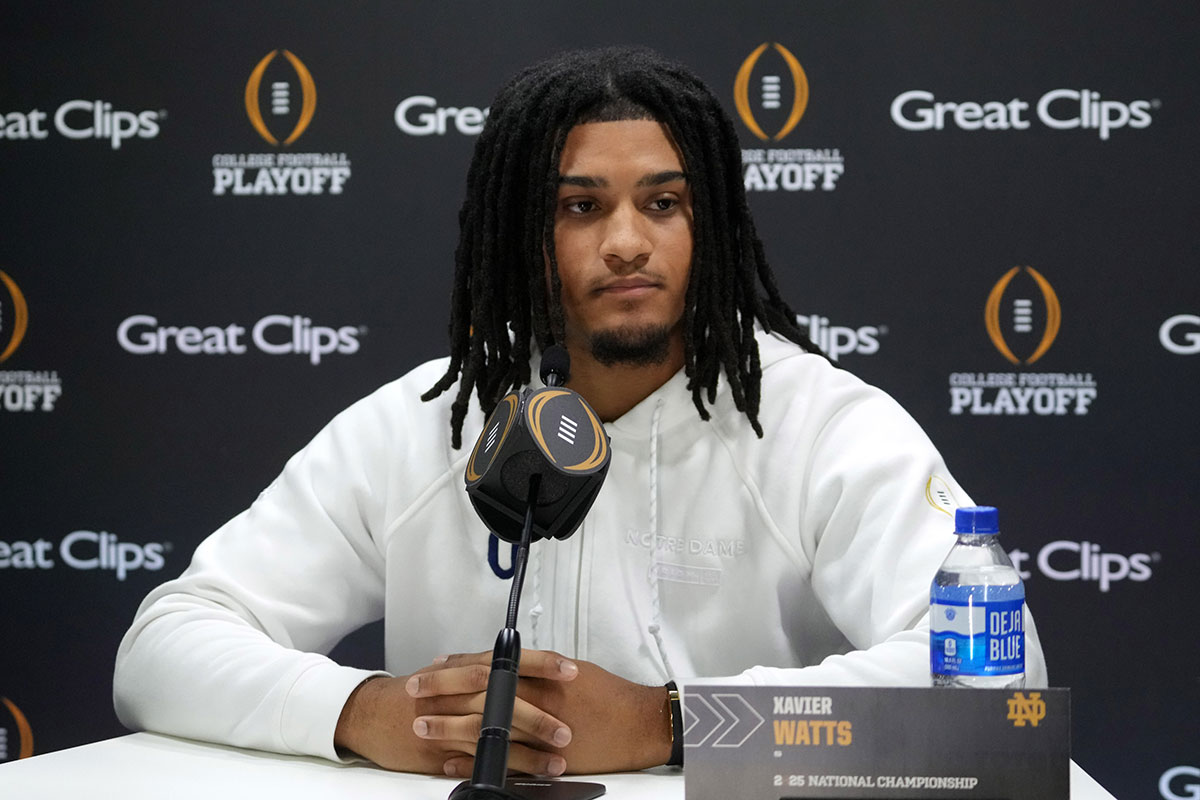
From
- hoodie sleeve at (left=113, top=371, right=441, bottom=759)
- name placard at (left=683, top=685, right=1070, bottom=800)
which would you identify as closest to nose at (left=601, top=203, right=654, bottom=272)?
hoodie sleeve at (left=113, top=371, right=441, bottom=759)

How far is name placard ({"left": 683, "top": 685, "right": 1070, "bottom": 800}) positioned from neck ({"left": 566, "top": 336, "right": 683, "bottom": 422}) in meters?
0.82

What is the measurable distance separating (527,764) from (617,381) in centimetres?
61

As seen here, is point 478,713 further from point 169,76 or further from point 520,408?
point 169,76

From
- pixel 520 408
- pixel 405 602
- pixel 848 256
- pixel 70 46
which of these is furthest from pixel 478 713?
pixel 70 46

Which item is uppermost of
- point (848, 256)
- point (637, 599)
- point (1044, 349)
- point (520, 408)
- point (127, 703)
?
point (848, 256)

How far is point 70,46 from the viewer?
2529 millimetres

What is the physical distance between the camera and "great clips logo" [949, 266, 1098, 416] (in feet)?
7.73

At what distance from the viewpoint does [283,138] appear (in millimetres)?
2494

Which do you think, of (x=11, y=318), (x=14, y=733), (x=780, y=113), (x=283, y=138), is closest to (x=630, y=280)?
(x=780, y=113)

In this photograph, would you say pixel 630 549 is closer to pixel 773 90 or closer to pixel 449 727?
pixel 449 727

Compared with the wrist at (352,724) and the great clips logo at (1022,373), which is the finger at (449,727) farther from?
the great clips logo at (1022,373)

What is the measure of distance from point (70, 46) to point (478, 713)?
201 cm

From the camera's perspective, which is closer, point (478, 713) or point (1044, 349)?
point (478, 713)

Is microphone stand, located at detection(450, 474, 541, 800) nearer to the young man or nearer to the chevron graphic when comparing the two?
the chevron graphic
